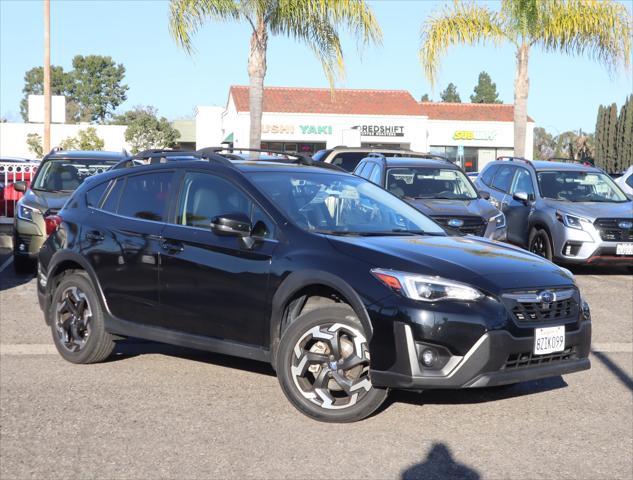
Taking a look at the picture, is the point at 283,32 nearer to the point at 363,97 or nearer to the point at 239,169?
the point at 239,169

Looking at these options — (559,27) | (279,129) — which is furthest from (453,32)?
(279,129)

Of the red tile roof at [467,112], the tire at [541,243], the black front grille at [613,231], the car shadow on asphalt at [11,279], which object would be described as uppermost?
the red tile roof at [467,112]

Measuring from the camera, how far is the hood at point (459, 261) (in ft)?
18.5

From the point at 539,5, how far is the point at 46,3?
591 inches

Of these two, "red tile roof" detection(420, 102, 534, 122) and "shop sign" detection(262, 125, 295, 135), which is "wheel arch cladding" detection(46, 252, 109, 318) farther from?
"red tile roof" detection(420, 102, 534, 122)

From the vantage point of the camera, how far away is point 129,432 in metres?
5.56

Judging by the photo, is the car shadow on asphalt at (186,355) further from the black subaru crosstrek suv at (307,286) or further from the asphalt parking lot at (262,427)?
the black subaru crosstrek suv at (307,286)

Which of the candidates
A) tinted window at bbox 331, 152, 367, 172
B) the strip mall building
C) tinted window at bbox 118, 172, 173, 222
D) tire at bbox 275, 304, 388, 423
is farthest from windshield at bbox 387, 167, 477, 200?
the strip mall building

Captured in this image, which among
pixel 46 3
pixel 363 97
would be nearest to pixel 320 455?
pixel 46 3

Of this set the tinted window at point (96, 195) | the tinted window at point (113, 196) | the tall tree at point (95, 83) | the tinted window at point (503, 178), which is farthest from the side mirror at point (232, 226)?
the tall tree at point (95, 83)

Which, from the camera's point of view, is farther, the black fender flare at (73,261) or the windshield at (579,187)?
the windshield at (579,187)

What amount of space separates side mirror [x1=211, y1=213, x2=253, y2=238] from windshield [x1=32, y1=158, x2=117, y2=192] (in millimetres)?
7583

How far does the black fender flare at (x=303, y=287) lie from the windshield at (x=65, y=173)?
8.03 metres

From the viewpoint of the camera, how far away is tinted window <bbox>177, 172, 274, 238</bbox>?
6500 mm
